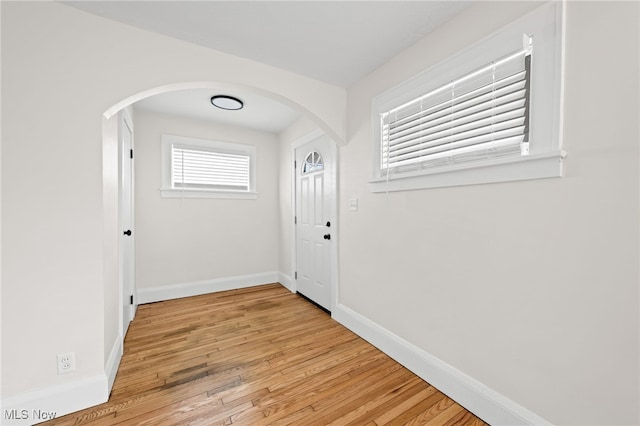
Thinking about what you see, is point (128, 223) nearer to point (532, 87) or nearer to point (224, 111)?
point (224, 111)

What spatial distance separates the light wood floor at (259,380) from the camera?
1.49m

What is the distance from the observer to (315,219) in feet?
10.8

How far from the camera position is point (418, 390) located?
1.72 m

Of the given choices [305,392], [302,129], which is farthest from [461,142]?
[302,129]

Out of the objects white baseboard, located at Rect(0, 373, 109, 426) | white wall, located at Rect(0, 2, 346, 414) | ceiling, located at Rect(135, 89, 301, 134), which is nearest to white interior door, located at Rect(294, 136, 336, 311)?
ceiling, located at Rect(135, 89, 301, 134)

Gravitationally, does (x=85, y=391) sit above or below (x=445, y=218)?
below

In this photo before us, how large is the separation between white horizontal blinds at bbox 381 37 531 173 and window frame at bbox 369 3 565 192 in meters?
0.04

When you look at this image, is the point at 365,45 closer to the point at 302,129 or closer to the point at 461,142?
the point at 461,142

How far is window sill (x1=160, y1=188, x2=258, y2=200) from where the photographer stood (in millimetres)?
3381

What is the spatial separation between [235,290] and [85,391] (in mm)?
2241

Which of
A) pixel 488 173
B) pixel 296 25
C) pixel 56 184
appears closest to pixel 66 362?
pixel 56 184

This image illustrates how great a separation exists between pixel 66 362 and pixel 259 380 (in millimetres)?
1155

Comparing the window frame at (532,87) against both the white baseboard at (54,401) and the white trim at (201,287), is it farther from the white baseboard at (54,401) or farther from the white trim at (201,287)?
the white trim at (201,287)

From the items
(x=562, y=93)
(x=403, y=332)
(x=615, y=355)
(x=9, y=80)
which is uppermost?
(x=9, y=80)
